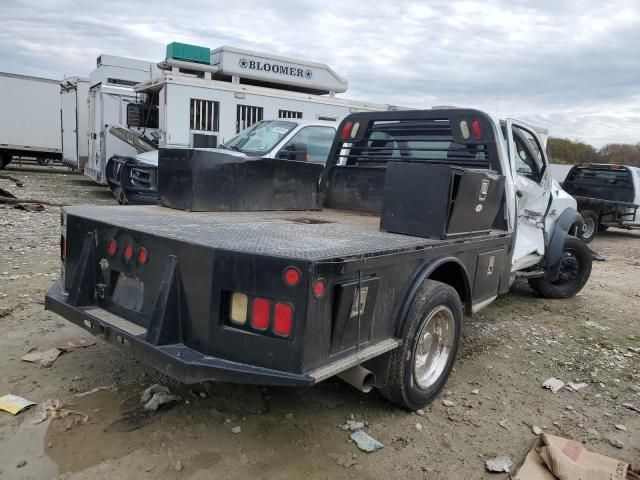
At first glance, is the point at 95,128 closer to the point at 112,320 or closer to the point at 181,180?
the point at 181,180

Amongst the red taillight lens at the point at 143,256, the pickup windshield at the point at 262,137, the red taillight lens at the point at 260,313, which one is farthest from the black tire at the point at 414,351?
the pickup windshield at the point at 262,137

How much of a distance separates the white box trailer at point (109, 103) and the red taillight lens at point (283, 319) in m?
10.9

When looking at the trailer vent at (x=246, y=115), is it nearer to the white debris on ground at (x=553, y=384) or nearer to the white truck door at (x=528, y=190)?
the white truck door at (x=528, y=190)

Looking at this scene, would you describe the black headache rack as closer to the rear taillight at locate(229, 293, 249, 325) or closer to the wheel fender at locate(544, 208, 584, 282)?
the rear taillight at locate(229, 293, 249, 325)

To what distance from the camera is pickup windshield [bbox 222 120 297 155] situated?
8.27 metres

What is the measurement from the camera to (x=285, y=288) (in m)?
2.34

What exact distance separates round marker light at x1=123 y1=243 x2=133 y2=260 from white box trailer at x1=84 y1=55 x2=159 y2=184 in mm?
10008

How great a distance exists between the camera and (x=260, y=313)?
2.43 meters

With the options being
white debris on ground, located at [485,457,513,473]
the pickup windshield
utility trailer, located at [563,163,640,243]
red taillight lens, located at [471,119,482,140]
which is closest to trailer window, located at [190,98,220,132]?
the pickup windshield

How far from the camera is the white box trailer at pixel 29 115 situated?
18547 millimetres

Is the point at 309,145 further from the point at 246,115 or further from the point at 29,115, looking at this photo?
the point at 29,115

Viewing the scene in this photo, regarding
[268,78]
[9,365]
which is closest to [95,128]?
[268,78]

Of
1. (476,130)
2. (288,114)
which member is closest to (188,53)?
(288,114)

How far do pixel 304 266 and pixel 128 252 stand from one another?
119 centimetres
